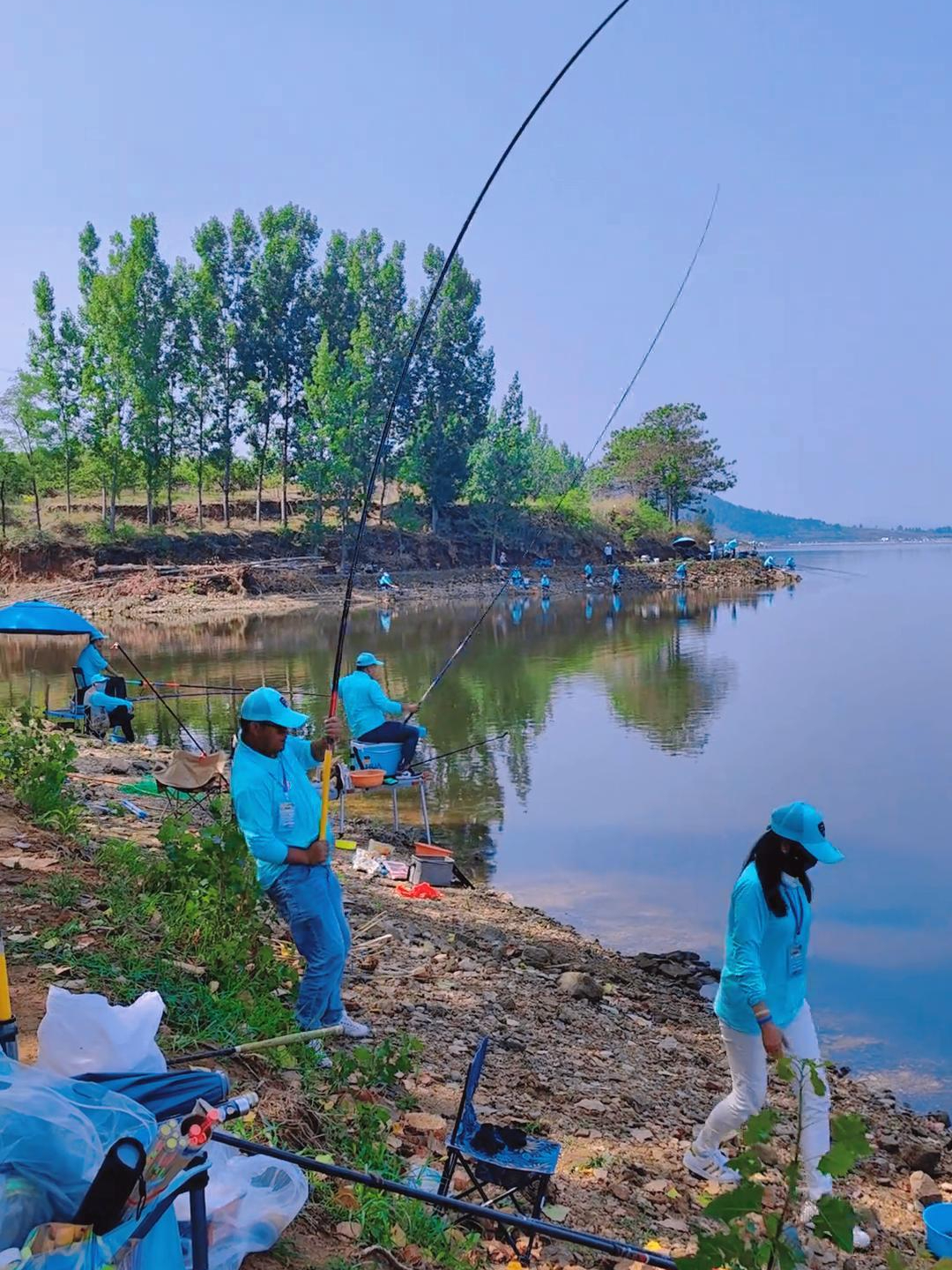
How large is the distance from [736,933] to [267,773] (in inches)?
88.0

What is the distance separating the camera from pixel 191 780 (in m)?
9.23

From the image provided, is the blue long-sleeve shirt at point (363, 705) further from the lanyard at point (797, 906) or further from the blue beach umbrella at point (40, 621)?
the lanyard at point (797, 906)

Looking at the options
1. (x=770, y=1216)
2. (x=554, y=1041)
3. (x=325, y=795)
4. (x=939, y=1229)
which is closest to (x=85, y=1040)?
(x=770, y=1216)

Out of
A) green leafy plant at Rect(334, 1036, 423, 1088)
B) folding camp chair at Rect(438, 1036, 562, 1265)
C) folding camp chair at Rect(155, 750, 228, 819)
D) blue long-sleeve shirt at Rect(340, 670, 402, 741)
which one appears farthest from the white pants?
blue long-sleeve shirt at Rect(340, 670, 402, 741)

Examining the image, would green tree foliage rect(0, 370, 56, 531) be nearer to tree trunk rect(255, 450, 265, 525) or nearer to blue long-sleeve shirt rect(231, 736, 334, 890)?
tree trunk rect(255, 450, 265, 525)

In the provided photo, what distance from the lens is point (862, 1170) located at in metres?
5.25

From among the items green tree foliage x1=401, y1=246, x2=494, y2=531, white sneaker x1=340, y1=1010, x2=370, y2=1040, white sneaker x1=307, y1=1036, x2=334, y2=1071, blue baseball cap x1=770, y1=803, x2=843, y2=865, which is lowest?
white sneaker x1=340, y1=1010, x2=370, y2=1040

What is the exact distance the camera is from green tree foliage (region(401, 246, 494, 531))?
5675cm

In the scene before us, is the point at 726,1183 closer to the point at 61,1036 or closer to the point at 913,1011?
the point at 61,1036

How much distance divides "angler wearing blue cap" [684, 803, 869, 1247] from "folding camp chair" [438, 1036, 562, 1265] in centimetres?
107

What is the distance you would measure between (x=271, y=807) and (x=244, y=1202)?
6.87ft

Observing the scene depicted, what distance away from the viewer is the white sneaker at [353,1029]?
16.5ft

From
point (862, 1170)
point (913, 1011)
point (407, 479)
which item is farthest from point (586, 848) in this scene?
point (407, 479)

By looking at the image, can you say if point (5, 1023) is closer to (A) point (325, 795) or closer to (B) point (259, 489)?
(A) point (325, 795)
